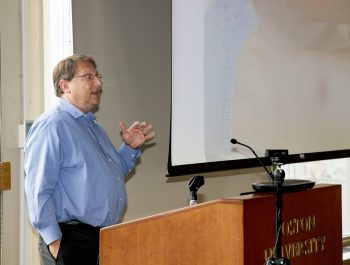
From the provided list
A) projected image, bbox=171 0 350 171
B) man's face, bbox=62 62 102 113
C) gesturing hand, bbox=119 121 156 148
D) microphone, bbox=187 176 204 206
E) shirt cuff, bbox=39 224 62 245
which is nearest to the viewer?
microphone, bbox=187 176 204 206

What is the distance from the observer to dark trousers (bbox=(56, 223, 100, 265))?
2.45 meters

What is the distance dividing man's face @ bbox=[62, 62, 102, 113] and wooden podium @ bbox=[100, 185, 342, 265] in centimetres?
111

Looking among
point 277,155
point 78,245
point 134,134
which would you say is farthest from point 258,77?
point 277,155

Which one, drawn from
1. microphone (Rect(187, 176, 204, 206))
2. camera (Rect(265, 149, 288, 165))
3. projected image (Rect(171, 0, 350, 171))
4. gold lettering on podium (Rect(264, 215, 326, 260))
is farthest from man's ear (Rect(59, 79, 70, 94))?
gold lettering on podium (Rect(264, 215, 326, 260))

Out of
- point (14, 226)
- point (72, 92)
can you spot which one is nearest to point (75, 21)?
point (72, 92)

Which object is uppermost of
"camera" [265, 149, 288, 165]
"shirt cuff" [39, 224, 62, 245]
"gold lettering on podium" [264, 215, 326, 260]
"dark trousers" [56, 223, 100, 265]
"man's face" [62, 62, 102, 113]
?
"man's face" [62, 62, 102, 113]

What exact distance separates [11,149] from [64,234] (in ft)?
2.50

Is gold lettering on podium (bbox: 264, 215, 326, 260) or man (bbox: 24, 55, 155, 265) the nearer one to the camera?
gold lettering on podium (bbox: 264, 215, 326, 260)

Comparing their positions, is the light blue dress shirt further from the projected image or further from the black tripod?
the black tripod

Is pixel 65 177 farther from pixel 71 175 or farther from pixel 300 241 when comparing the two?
pixel 300 241

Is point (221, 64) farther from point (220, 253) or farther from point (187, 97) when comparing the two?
point (220, 253)

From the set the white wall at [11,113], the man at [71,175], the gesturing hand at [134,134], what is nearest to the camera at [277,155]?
the man at [71,175]

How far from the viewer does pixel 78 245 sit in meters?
2.50

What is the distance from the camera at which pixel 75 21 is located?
3.06 m
